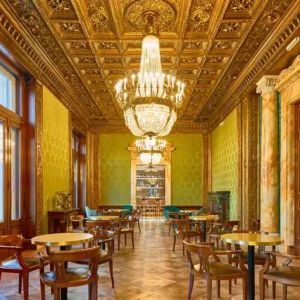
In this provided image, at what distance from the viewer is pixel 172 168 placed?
54.0 feet

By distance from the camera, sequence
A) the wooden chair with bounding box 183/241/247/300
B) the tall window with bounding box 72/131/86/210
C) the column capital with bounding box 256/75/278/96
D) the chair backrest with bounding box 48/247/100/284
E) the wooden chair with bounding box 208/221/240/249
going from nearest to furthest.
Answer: the chair backrest with bounding box 48/247/100/284 < the wooden chair with bounding box 183/241/247/300 < the wooden chair with bounding box 208/221/240/249 < the column capital with bounding box 256/75/278/96 < the tall window with bounding box 72/131/86/210

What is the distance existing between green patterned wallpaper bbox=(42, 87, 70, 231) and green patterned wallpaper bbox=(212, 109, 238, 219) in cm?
491

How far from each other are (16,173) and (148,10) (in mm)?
4117

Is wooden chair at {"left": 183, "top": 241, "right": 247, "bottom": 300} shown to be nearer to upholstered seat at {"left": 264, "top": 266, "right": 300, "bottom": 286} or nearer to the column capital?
upholstered seat at {"left": 264, "top": 266, "right": 300, "bottom": 286}

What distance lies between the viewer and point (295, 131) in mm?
7680

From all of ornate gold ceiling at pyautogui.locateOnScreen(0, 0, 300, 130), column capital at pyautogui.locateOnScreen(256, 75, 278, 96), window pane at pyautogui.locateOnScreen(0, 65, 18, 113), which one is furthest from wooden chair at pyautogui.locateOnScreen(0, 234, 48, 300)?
column capital at pyautogui.locateOnScreen(256, 75, 278, 96)

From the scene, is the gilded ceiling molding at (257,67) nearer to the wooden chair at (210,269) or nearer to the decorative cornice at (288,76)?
the decorative cornice at (288,76)

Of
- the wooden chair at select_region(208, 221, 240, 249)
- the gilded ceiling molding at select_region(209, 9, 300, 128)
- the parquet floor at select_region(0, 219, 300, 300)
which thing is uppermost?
the gilded ceiling molding at select_region(209, 9, 300, 128)

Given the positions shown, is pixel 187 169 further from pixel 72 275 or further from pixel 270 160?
pixel 72 275

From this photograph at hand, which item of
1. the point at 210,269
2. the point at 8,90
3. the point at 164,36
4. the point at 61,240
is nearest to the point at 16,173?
the point at 8,90

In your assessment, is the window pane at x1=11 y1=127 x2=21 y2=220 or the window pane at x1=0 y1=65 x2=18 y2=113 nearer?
the window pane at x1=0 y1=65 x2=18 y2=113

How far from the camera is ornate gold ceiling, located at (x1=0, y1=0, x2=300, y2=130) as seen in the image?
6219 mm

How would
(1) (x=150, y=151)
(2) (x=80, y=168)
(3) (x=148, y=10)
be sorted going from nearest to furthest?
(3) (x=148, y=10), (1) (x=150, y=151), (2) (x=80, y=168)

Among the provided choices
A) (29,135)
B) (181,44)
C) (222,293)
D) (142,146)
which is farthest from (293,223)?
(142,146)
